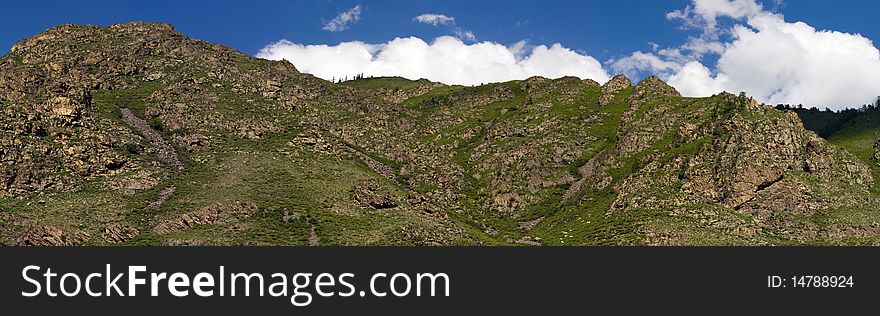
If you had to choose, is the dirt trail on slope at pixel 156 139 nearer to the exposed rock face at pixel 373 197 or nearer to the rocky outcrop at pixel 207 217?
the rocky outcrop at pixel 207 217

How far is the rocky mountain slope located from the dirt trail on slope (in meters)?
0.60

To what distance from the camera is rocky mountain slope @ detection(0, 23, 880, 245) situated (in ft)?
411

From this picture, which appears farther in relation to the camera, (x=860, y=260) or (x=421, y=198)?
(x=421, y=198)

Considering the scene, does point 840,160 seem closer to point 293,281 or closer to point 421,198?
point 421,198

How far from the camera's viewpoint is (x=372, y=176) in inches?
6299

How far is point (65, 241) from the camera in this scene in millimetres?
107938

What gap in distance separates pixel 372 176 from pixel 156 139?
5290 centimetres

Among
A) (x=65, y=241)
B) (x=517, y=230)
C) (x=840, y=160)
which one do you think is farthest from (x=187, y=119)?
(x=840, y=160)

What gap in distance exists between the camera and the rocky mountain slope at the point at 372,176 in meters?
125

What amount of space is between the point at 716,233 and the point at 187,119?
126664 millimetres

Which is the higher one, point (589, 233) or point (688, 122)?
point (688, 122)

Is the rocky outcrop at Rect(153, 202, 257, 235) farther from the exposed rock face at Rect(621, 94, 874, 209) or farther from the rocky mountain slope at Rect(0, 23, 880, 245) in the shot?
the exposed rock face at Rect(621, 94, 874, 209)

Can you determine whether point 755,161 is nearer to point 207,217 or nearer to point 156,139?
point 207,217

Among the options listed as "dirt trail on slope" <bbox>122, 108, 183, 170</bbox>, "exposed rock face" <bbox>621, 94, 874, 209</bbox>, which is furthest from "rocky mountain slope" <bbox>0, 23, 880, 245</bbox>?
"dirt trail on slope" <bbox>122, 108, 183, 170</bbox>
